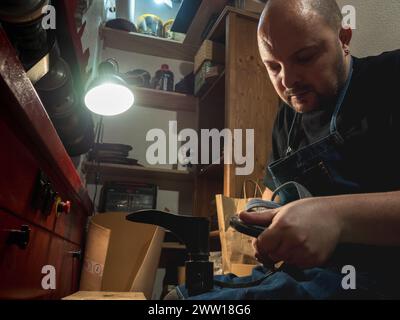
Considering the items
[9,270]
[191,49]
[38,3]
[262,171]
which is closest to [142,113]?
[191,49]

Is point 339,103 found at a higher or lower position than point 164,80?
lower

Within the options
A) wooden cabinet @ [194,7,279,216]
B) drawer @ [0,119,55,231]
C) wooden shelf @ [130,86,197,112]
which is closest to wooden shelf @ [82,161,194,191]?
wooden cabinet @ [194,7,279,216]

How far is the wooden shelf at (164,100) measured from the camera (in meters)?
2.06

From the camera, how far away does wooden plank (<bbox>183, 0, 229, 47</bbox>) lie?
1957 millimetres

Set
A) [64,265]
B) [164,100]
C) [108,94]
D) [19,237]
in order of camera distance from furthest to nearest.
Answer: [164,100] < [108,94] < [64,265] < [19,237]

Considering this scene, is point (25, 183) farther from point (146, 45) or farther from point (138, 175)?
point (146, 45)

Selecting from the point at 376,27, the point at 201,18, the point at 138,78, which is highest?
the point at 201,18

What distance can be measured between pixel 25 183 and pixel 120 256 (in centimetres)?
89

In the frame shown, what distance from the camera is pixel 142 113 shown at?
219 cm

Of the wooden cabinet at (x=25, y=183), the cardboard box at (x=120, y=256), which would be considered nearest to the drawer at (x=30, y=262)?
the wooden cabinet at (x=25, y=183)

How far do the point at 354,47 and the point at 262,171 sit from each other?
0.76 meters

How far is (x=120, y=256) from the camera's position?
1.36 metres

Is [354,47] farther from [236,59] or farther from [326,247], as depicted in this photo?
[236,59]

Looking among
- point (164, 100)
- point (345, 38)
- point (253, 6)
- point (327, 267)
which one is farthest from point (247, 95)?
point (327, 267)
